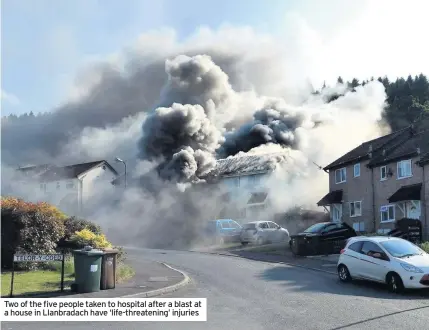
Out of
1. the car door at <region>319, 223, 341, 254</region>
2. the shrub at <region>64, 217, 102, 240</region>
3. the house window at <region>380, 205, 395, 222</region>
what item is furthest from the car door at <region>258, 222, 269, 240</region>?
the shrub at <region>64, 217, 102, 240</region>

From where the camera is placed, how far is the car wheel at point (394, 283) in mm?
11547

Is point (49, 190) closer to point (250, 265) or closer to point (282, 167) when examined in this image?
point (282, 167)

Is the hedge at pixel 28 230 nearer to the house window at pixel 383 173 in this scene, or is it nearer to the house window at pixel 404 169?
the house window at pixel 404 169

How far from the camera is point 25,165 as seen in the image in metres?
65.3

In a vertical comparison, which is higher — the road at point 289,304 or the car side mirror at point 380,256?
the car side mirror at point 380,256

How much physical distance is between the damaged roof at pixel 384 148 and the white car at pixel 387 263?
13.5 meters

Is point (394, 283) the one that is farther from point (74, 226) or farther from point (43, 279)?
point (74, 226)

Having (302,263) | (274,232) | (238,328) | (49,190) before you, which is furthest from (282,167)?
(238,328)

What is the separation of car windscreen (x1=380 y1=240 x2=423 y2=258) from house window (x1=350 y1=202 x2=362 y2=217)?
658 inches

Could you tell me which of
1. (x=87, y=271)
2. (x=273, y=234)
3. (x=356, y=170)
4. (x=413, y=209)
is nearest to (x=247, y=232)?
(x=273, y=234)

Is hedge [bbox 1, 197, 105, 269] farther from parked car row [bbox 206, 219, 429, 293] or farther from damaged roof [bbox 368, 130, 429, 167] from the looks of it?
damaged roof [bbox 368, 130, 429, 167]

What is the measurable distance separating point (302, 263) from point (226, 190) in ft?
76.0

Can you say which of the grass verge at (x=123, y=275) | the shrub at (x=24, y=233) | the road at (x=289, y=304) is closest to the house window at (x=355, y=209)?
the road at (x=289, y=304)

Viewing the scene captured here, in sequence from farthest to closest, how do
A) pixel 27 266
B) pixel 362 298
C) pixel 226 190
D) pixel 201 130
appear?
pixel 201 130, pixel 226 190, pixel 27 266, pixel 362 298
